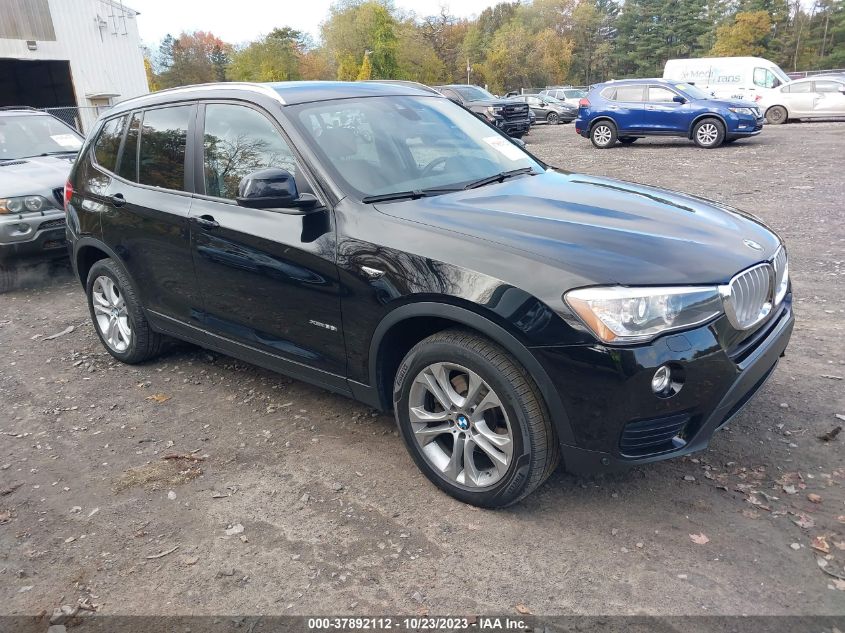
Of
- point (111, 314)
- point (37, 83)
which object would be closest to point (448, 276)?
point (111, 314)

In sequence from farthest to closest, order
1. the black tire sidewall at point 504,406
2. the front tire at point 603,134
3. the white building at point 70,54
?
the white building at point 70,54 < the front tire at point 603,134 < the black tire sidewall at point 504,406

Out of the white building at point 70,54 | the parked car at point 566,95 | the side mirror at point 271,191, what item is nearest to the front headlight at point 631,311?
the side mirror at point 271,191

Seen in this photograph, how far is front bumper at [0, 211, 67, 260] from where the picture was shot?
7.04m

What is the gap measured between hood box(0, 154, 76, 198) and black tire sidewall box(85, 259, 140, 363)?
9.16 feet

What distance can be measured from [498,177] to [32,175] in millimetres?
6084

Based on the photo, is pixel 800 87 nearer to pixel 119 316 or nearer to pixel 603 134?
pixel 603 134

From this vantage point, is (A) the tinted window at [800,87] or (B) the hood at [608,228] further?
(A) the tinted window at [800,87]

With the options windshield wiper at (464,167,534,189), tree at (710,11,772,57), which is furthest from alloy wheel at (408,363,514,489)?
tree at (710,11,772,57)

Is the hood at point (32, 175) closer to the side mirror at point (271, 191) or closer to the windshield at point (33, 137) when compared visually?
the windshield at point (33, 137)

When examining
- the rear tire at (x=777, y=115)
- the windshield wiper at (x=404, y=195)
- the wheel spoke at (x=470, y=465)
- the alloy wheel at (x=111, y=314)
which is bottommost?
the rear tire at (x=777, y=115)

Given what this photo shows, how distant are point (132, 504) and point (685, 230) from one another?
2978 millimetres

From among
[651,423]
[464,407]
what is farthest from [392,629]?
[651,423]

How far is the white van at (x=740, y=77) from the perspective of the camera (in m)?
22.1

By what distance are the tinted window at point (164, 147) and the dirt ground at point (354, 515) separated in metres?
1.44
